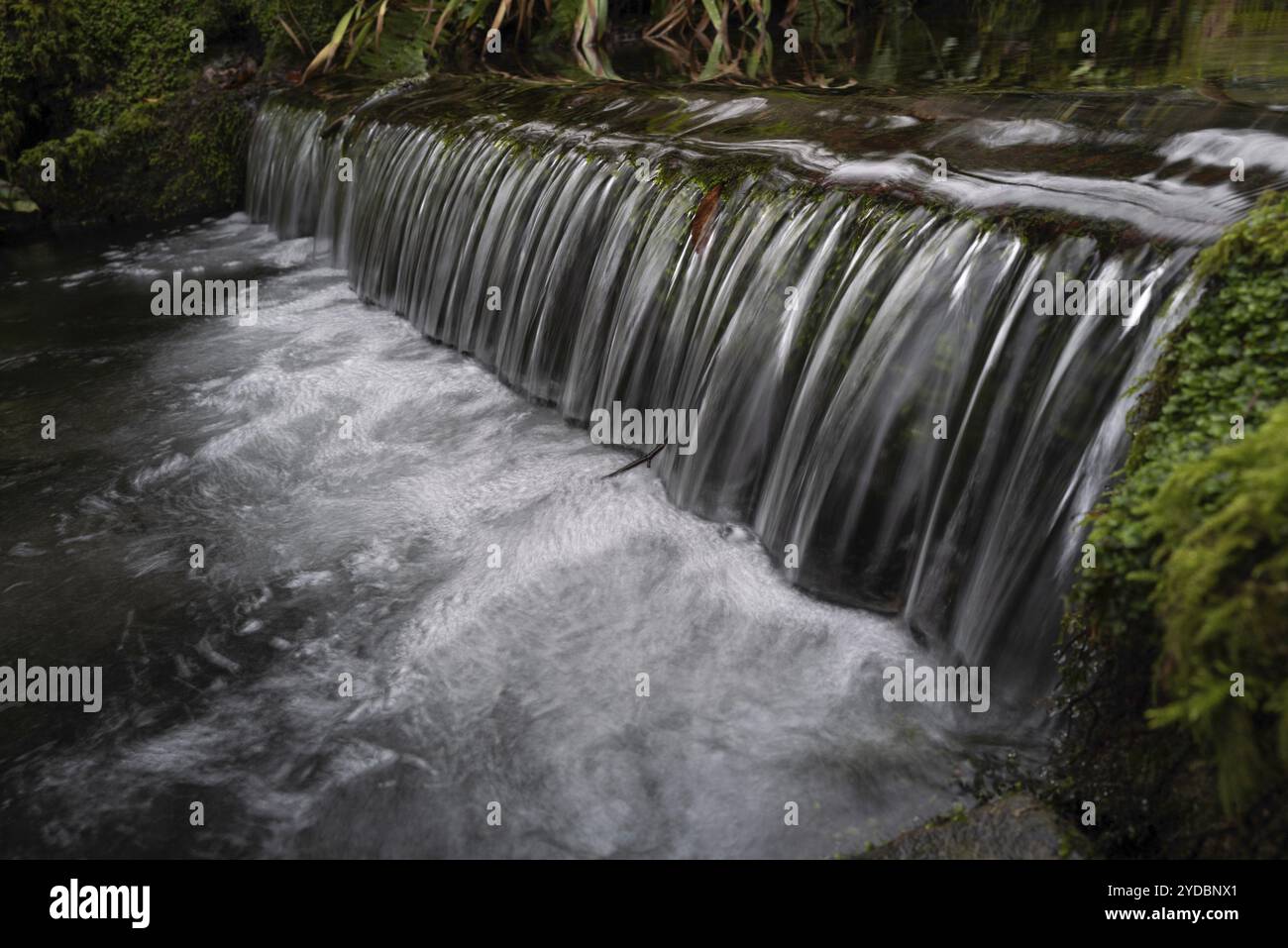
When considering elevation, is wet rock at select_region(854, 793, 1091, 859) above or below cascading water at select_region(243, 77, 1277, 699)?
below

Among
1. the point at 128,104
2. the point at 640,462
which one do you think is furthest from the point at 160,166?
the point at 640,462

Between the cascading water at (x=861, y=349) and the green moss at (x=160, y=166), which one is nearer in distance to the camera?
the cascading water at (x=861, y=349)

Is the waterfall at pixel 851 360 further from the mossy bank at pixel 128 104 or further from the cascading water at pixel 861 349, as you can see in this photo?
the mossy bank at pixel 128 104

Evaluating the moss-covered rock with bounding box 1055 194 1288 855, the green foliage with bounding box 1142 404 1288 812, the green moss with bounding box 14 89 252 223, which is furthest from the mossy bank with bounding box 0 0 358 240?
the green foliage with bounding box 1142 404 1288 812

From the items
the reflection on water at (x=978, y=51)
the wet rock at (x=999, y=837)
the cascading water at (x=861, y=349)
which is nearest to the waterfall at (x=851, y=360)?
the cascading water at (x=861, y=349)

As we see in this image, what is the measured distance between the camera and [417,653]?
3377 millimetres

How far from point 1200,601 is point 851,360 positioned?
195 cm

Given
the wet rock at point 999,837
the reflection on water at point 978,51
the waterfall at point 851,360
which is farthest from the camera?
the reflection on water at point 978,51

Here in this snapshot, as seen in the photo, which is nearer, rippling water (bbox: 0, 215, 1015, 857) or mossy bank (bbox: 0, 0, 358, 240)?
rippling water (bbox: 0, 215, 1015, 857)

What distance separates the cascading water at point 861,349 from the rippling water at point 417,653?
0.21 meters

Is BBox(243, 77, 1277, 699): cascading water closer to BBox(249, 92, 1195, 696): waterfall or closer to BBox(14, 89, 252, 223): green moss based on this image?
BBox(249, 92, 1195, 696): waterfall

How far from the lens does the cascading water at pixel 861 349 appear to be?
2857 millimetres

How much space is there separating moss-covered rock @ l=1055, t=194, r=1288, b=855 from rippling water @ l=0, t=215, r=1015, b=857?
0.57 meters

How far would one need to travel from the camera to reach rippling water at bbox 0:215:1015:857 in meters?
2.73
